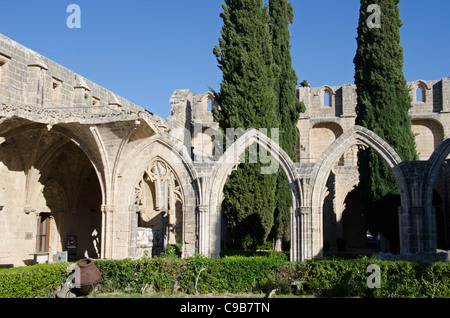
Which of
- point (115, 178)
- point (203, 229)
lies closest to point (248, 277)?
point (203, 229)

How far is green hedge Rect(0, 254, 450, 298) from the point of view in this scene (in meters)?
8.95

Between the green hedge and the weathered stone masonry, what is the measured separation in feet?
6.85

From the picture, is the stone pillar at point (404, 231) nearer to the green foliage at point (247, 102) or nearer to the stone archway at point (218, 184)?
the stone archway at point (218, 184)

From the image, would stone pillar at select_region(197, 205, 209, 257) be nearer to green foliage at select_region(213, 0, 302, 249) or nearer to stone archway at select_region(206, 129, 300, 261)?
stone archway at select_region(206, 129, 300, 261)

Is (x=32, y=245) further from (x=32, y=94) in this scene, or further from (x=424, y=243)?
(x=424, y=243)

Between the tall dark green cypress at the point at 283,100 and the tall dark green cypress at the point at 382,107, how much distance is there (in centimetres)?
322

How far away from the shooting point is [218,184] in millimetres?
13000

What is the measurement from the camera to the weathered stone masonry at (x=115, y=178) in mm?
12156

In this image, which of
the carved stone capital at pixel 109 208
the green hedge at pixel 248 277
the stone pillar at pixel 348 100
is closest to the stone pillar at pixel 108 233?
the carved stone capital at pixel 109 208

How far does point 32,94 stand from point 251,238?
8.05 meters

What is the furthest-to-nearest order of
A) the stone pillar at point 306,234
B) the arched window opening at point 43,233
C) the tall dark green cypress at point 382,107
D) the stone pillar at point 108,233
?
the tall dark green cypress at point 382,107
the arched window opening at point 43,233
the stone pillar at point 108,233
the stone pillar at point 306,234

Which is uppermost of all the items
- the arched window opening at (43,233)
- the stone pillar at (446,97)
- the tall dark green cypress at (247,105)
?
the stone pillar at (446,97)

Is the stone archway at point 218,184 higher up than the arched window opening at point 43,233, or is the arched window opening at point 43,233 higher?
the stone archway at point 218,184

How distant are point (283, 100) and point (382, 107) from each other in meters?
4.37
